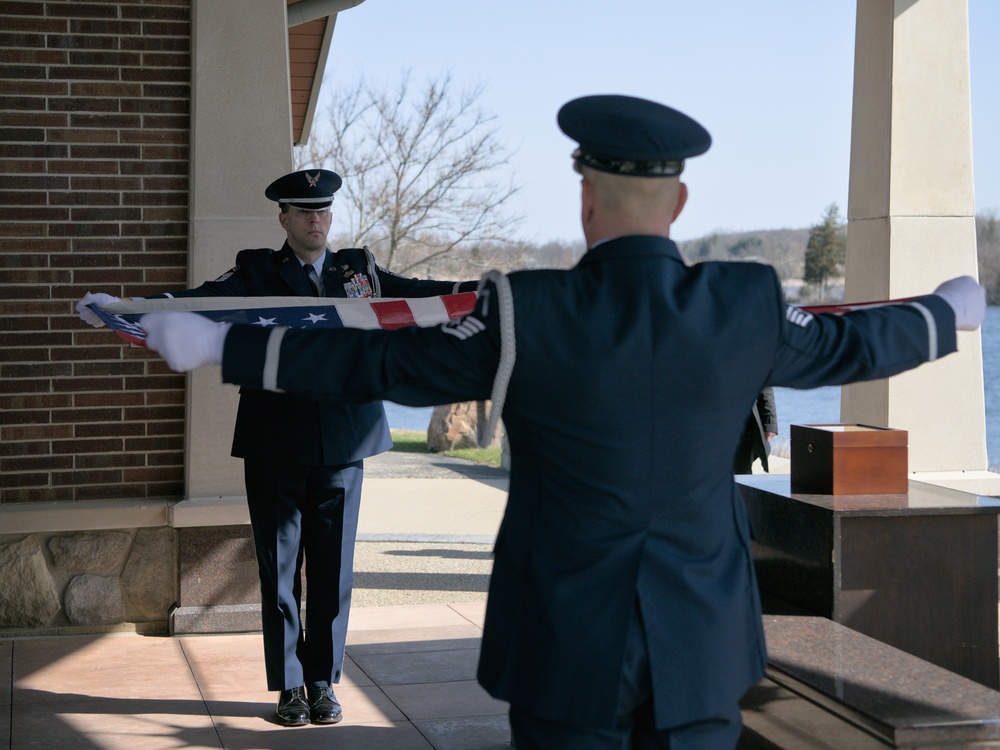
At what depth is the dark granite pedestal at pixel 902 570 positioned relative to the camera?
3.53 metres

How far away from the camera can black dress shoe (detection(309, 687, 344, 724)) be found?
438cm

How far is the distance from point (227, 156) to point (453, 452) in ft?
37.7

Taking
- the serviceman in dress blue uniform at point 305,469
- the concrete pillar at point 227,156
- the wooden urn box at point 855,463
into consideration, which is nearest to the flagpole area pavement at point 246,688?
the serviceman in dress blue uniform at point 305,469

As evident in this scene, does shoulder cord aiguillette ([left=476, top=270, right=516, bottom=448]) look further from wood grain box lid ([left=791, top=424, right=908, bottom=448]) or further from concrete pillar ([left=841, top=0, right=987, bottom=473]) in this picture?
concrete pillar ([left=841, top=0, right=987, bottom=473])

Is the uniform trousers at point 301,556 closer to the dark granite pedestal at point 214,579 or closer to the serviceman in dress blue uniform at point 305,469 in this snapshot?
the serviceman in dress blue uniform at point 305,469

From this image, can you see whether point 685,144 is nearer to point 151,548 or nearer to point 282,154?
point 282,154

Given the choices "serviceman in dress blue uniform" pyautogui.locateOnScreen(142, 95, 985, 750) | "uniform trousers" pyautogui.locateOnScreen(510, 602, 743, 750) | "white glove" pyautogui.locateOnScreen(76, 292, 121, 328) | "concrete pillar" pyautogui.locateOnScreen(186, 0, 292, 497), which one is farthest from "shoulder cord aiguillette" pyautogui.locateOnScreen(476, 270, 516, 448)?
"concrete pillar" pyautogui.locateOnScreen(186, 0, 292, 497)

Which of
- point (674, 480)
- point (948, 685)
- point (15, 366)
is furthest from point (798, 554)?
point (15, 366)

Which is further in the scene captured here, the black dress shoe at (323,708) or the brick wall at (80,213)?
the brick wall at (80,213)

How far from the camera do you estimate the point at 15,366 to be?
214 inches

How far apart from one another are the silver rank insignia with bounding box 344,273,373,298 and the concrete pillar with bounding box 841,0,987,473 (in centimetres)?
301

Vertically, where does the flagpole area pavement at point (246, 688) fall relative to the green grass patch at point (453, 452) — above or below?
above

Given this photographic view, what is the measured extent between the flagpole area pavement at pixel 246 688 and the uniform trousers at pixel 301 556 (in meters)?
0.24

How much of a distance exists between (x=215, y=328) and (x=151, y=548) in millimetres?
3765
